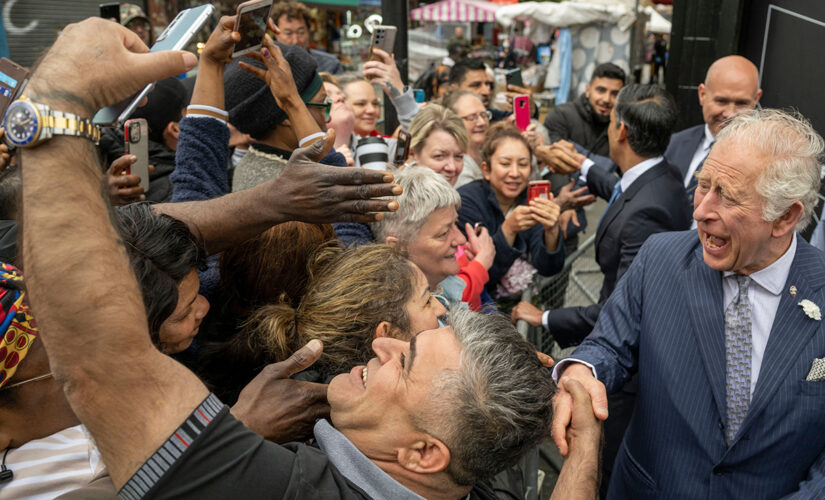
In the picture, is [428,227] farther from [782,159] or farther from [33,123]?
[33,123]

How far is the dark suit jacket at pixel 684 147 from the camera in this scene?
16.3 feet

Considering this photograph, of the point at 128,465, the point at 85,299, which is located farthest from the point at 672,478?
the point at 85,299

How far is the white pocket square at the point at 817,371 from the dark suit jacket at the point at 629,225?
4.18 feet

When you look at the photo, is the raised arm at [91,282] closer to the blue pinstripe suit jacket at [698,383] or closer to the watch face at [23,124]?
the watch face at [23,124]

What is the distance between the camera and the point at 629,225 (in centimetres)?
345

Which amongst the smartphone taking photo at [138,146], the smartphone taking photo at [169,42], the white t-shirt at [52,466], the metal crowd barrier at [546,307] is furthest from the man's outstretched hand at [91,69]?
the metal crowd barrier at [546,307]

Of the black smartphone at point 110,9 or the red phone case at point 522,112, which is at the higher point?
the black smartphone at point 110,9

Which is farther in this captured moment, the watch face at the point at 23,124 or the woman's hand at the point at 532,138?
the woman's hand at the point at 532,138

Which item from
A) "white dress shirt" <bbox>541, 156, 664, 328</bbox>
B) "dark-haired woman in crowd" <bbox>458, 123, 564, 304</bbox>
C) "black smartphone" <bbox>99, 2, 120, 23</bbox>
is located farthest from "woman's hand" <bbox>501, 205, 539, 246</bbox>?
"black smartphone" <bbox>99, 2, 120, 23</bbox>

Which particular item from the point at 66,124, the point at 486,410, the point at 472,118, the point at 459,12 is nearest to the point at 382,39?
the point at 472,118

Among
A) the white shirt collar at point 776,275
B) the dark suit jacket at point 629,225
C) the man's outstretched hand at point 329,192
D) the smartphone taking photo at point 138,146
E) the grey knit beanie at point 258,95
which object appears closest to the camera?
the man's outstretched hand at point 329,192

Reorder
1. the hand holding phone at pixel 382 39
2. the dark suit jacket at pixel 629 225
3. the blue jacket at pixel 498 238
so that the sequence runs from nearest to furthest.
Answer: the dark suit jacket at pixel 629 225 < the blue jacket at pixel 498 238 < the hand holding phone at pixel 382 39

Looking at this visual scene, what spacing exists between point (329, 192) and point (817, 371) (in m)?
1.75

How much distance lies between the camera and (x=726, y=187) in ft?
7.61
